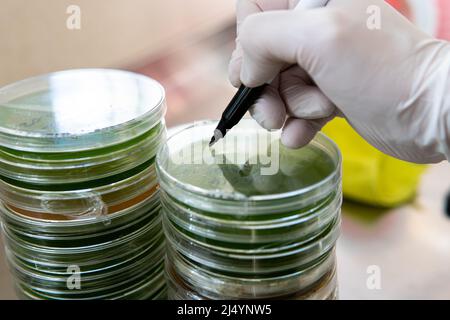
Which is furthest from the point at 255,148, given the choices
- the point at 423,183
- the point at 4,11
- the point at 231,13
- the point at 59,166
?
the point at 231,13

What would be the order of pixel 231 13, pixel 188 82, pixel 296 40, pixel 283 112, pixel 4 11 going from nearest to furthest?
pixel 296 40
pixel 283 112
pixel 4 11
pixel 188 82
pixel 231 13

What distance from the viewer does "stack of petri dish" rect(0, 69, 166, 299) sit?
75 centimetres

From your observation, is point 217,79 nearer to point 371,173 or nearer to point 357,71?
point 371,173

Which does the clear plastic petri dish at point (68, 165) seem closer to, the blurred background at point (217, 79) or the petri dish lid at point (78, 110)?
the petri dish lid at point (78, 110)

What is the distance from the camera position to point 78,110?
2.76 feet

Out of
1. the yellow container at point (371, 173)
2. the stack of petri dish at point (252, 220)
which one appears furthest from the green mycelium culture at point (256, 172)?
the yellow container at point (371, 173)

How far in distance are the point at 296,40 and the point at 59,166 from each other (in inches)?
14.5

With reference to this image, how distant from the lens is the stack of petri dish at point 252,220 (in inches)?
26.1

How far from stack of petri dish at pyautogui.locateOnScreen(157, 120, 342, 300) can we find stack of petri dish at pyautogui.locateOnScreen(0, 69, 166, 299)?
0.21ft

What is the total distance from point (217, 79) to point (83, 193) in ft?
3.23

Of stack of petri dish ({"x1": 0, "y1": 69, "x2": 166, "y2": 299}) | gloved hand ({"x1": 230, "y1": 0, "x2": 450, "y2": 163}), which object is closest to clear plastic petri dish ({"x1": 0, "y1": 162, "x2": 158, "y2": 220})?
stack of petri dish ({"x1": 0, "y1": 69, "x2": 166, "y2": 299})

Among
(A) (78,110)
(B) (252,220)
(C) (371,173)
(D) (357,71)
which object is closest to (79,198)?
(A) (78,110)
